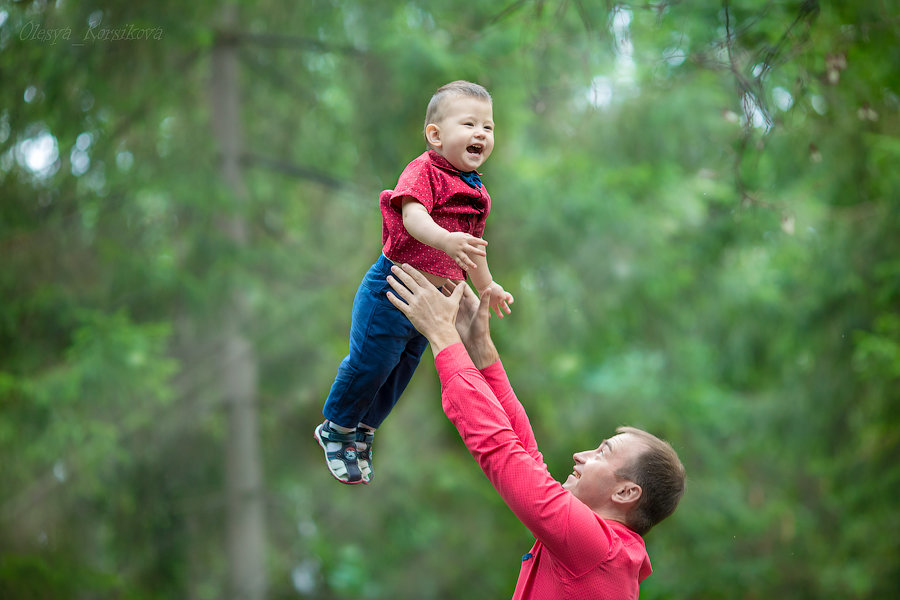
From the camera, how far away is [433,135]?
2.15 meters

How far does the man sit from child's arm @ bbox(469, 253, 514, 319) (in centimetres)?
4

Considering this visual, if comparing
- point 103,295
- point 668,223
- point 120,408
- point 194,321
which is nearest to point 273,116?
point 194,321

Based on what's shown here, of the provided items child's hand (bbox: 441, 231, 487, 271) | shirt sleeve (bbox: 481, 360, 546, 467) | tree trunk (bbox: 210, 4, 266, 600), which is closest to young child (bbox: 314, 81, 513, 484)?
child's hand (bbox: 441, 231, 487, 271)

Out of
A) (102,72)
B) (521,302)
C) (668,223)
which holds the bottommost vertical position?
(521,302)

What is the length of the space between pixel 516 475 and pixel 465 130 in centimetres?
88

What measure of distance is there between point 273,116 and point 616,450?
842 centimetres

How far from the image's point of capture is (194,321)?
362 inches

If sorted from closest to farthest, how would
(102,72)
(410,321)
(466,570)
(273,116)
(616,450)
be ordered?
1. (410,321)
2. (616,450)
3. (102,72)
4. (273,116)
5. (466,570)

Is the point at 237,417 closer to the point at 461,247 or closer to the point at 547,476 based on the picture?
the point at 547,476

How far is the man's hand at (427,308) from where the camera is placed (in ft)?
6.92

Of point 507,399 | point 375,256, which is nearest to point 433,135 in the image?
point 507,399

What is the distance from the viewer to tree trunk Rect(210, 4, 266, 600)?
29.2 ft

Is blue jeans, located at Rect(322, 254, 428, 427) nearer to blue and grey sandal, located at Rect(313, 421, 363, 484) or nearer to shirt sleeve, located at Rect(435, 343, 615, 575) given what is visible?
blue and grey sandal, located at Rect(313, 421, 363, 484)

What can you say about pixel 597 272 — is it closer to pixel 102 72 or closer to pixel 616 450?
pixel 102 72
